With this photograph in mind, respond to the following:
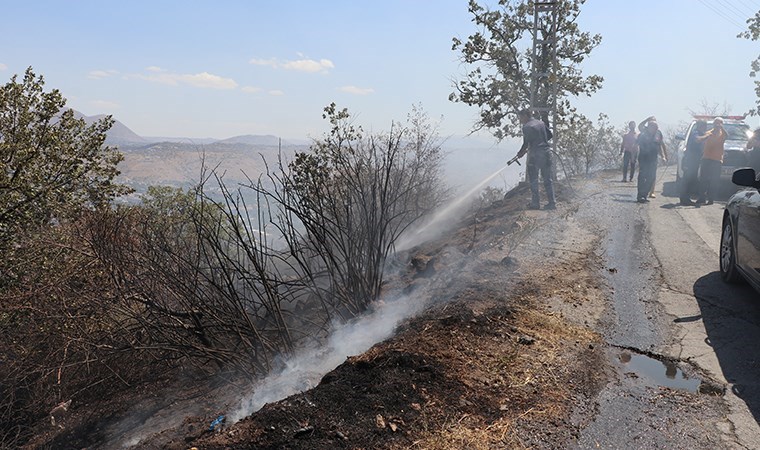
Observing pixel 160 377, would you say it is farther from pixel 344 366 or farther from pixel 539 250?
pixel 539 250

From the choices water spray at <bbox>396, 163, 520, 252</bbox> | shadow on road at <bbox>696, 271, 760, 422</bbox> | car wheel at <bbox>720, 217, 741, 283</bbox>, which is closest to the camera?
shadow on road at <bbox>696, 271, 760, 422</bbox>

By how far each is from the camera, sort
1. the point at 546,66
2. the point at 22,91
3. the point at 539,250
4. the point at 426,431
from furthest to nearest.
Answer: the point at 546,66 → the point at 22,91 → the point at 539,250 → the point at 426,431

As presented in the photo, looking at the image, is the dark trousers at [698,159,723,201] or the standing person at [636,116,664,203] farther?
the standing person at [636,116,664,203]

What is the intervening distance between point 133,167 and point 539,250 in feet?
456

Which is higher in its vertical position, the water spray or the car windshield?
the car windshield

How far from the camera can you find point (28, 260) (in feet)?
34.8

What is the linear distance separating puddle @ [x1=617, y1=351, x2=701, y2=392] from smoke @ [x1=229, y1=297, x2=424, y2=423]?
2.32 metres

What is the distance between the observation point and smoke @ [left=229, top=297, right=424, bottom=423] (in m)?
5.53

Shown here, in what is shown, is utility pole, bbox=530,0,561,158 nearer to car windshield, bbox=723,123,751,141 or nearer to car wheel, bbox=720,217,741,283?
car windshield, bbox=723,123,751,141

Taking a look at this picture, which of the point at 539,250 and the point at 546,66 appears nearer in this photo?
the point at 539,250

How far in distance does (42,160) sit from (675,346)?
1166 centimetres

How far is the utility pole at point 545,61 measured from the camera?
1828 centimetres

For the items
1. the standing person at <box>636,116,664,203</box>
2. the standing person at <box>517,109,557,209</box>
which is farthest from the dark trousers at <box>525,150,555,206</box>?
the standing person at <box>636,116,664,203</box>

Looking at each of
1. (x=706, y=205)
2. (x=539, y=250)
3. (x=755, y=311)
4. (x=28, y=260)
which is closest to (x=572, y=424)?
(x=755, y=311)
